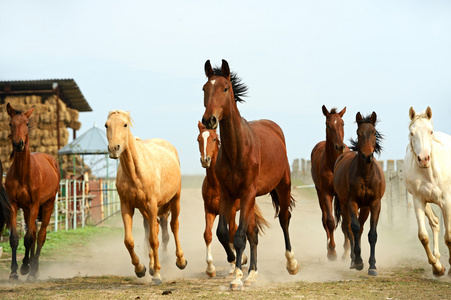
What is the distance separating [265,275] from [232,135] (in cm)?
250

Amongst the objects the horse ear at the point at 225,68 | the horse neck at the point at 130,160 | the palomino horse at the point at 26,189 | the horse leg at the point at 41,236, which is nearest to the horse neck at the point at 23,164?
the palomino horse at the point at 26,189

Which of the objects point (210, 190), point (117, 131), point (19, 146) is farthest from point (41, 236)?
point (117, 131)

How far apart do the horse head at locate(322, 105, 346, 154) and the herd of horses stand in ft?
1.34

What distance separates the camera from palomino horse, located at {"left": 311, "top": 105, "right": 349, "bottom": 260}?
32.8ft

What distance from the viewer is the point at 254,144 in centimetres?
700

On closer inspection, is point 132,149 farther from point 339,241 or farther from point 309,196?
point 309,196

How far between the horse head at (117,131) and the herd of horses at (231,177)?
13 millimetres

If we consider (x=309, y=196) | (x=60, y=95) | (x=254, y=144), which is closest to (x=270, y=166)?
(x=254, y=144)

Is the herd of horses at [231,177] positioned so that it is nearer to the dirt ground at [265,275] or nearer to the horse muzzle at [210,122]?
the horse muzzle at [210,122]

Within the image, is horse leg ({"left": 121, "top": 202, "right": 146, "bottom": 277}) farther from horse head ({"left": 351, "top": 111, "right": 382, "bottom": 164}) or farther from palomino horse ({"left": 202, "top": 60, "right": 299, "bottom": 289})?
horse head ({"left": 351, "top": 111, "right": 382, "bottom": 164})

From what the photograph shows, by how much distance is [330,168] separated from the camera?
1056 centimetres

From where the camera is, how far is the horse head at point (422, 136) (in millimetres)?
7402

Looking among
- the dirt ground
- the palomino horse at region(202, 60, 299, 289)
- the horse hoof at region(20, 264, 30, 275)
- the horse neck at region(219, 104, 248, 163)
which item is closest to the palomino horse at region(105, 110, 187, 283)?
the dirt ground

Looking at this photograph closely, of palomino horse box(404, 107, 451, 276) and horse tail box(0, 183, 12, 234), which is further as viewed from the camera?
horse tail box(0, 183, 12, 234)
